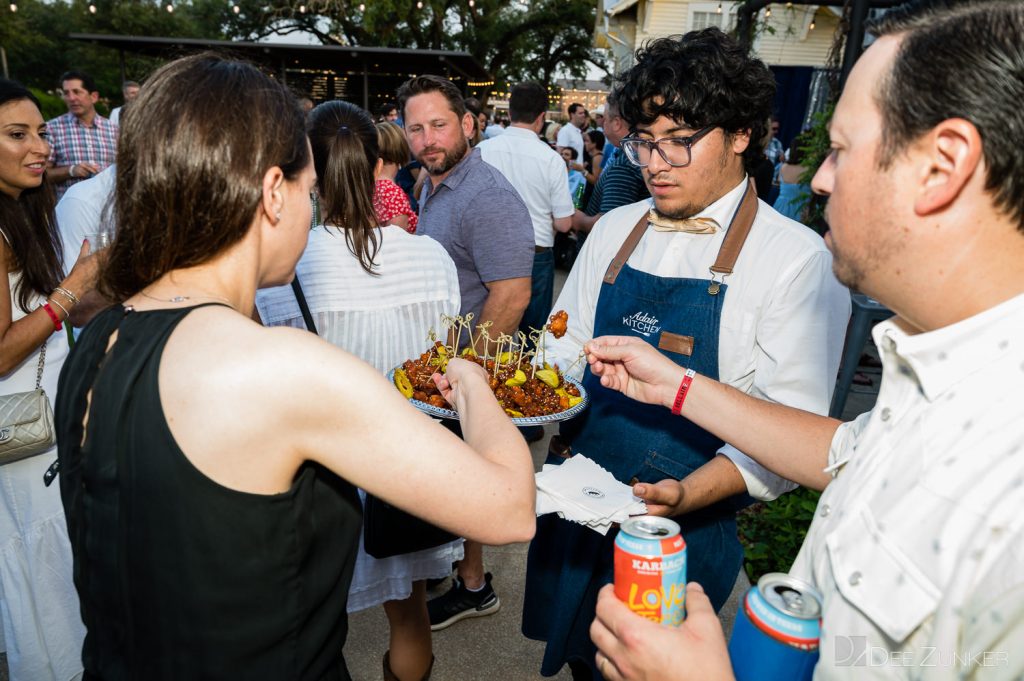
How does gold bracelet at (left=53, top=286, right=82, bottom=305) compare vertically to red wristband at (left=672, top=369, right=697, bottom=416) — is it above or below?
below

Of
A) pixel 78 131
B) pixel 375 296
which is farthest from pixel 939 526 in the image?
pixel 78 131

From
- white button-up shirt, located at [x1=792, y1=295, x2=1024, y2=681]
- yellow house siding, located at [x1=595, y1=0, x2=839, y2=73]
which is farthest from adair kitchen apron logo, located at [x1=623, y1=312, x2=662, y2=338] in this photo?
yellow house siding, located at [x1=595, y1=0, x2=839, y2=73]

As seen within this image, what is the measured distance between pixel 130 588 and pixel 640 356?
4.57 feet

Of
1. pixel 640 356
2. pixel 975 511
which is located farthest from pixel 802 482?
pixel 975 511

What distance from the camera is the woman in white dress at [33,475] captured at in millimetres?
2402

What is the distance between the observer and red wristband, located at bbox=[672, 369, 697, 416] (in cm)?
179

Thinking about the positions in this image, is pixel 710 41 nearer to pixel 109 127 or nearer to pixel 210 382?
pixel 210 382

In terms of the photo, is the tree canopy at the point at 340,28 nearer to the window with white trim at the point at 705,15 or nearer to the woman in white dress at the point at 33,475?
the window with white trim at the point at 705,15

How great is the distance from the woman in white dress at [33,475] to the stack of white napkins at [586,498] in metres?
2.02

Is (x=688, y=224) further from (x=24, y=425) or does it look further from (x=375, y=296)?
(x=24, y=425)

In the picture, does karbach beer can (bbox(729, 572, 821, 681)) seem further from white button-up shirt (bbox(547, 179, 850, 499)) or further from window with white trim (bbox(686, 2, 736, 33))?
window with white trim (bbox(686, 2, 736, 33))

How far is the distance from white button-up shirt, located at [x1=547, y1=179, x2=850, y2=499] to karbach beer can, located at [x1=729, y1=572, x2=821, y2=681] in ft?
2.96

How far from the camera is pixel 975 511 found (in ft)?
2.79

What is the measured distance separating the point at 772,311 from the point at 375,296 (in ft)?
5.01
